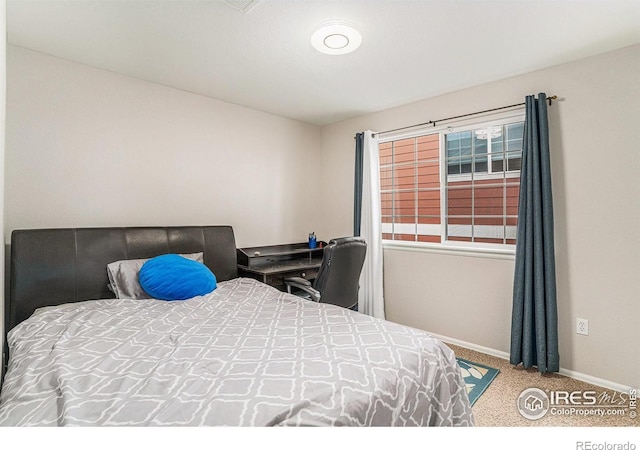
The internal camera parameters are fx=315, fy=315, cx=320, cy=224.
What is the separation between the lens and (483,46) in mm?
2215

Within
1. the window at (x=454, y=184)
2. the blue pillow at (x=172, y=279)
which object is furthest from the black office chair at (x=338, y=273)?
the window at (x=454, y=184)

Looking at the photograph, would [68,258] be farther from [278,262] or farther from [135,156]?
[278,262]

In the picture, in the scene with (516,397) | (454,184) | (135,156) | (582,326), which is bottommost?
(516,397)

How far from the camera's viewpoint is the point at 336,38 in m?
2.05

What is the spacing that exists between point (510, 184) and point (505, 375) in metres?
1.65

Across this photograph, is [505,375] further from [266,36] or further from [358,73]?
[266,36]

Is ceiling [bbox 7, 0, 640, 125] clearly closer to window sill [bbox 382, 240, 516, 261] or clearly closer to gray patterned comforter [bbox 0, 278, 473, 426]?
window sill [bbox 382, 240, 516, 261]

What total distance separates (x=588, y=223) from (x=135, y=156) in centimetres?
369

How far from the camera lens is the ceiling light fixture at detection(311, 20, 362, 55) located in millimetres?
1944

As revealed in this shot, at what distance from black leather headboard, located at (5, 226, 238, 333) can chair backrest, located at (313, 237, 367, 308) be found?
1.33 meters

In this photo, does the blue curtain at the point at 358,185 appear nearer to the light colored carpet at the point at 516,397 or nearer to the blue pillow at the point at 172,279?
the light colored carpet at the point at 516,397

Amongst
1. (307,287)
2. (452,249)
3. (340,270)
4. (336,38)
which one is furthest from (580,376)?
(336,38)

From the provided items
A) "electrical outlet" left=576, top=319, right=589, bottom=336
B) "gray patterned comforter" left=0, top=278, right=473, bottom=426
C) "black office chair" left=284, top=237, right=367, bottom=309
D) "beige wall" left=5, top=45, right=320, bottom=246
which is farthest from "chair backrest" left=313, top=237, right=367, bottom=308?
"electrical outlet" left=576, top=319, right=589, bottom=336

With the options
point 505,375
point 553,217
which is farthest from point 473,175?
point 505,375
